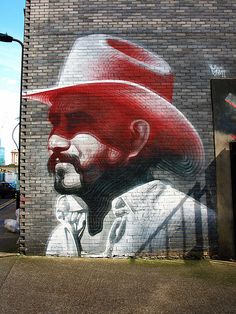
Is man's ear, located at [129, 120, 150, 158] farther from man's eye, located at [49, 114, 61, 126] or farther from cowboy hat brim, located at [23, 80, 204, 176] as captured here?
man's eye, located at [49, 114, 61, 126]

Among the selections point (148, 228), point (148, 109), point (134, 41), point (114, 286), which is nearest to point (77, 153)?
point (148, 109)

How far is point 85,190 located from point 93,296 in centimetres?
246

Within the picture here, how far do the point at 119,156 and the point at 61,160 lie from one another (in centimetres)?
119

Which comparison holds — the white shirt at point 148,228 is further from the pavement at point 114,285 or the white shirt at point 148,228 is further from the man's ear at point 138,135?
the man's ear at point 138,135

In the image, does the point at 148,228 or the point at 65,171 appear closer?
the point at 148,228

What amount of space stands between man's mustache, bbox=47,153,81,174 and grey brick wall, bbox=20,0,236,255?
0.13m

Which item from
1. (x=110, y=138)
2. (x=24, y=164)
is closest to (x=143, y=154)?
(x=110, y=138)

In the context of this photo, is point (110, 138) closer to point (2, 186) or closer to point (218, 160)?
point (218, 160)

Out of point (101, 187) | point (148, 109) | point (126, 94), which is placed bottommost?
point (101, 187)

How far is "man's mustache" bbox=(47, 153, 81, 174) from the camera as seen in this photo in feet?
21.6

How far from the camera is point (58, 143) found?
262 inches

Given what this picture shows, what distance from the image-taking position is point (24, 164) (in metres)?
6.67

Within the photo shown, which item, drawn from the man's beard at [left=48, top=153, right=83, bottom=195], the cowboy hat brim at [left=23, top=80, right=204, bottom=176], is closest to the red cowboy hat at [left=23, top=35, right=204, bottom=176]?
the cowboy hat brim at [left=23, top=80, right=204, bottom=176]

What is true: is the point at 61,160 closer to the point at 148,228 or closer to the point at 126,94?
the point at 126,94
